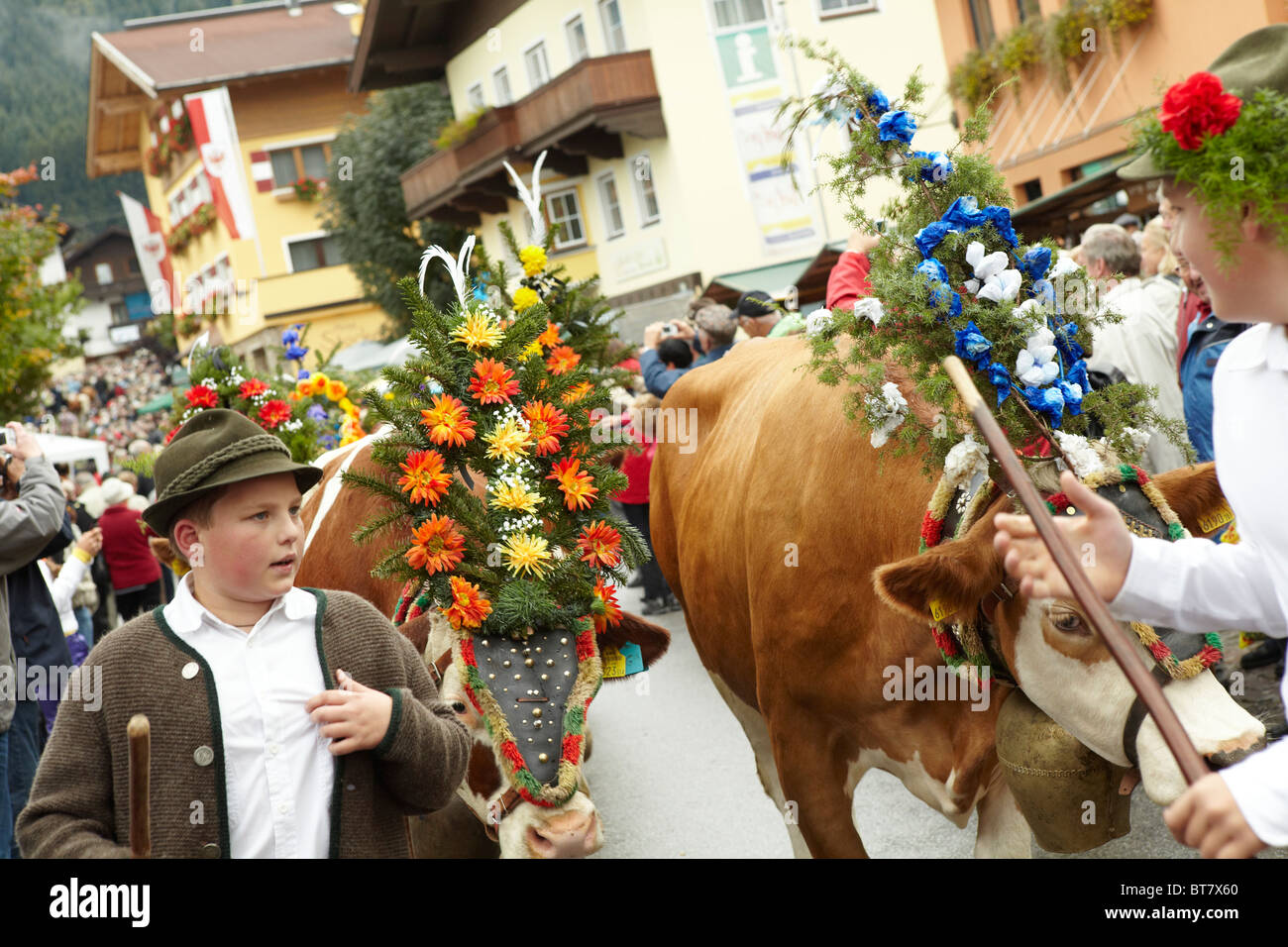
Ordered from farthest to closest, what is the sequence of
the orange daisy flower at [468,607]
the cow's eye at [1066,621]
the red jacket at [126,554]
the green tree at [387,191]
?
the green tree at [387,191] < the red jacket at [126,554] < the orange daisy flower at [468,607] < the cow's eye at [1066,621]

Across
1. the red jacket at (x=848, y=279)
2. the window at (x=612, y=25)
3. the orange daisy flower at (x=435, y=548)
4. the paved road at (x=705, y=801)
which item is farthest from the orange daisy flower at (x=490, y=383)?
the window at (x=612, y=25)

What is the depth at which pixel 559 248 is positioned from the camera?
87.4ft

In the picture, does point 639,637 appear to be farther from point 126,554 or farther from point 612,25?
point 612,25

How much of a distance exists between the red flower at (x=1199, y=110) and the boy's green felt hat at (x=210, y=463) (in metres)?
1.74

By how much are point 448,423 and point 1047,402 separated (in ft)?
5.88

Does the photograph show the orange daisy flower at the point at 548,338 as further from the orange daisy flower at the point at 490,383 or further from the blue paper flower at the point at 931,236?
the blue paper flower at the point at 931,236

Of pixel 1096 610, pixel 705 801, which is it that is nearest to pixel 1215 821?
pixel 1096 610

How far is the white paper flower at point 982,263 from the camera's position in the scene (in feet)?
10.3

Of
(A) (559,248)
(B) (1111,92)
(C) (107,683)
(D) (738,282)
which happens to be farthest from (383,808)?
(A) (559,248)

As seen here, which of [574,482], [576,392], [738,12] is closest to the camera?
[574,482]

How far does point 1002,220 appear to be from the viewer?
3.24 m

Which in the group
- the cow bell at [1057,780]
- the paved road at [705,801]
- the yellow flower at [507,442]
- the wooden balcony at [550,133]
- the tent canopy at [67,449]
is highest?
the wooden balcony at [550,133]

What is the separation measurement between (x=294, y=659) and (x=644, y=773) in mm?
4640
